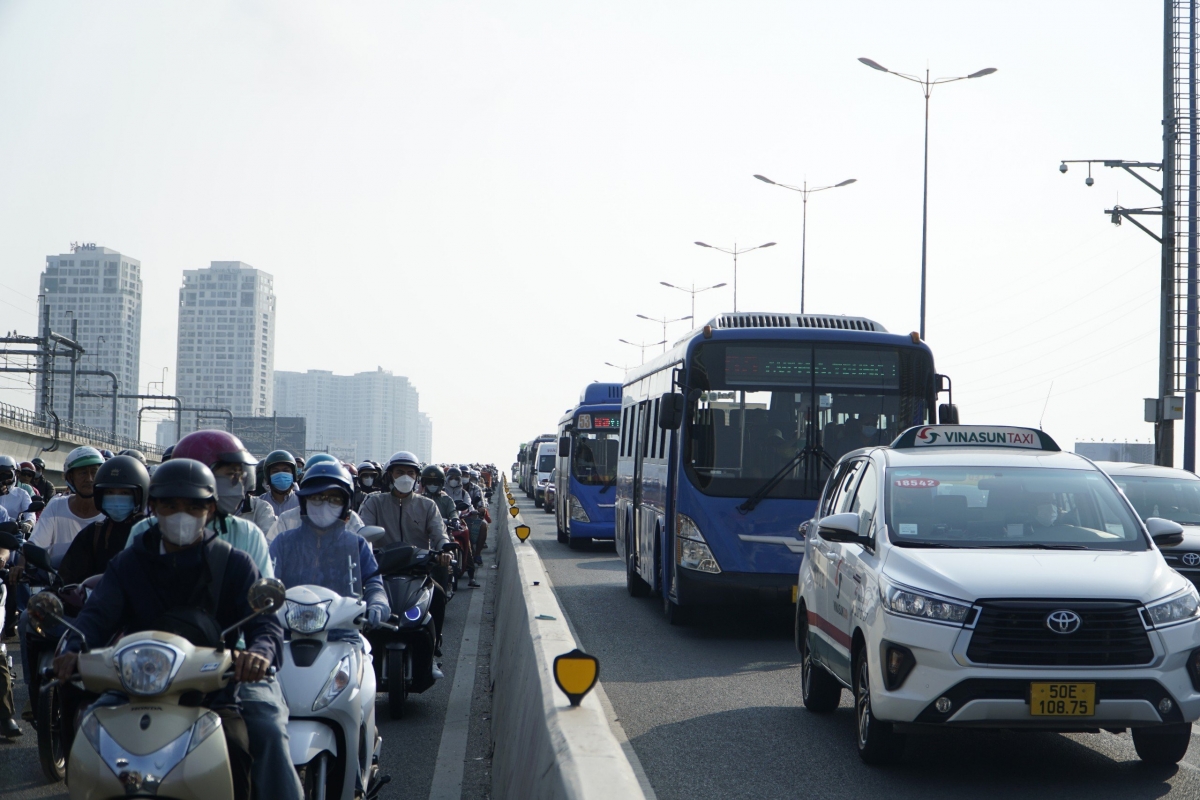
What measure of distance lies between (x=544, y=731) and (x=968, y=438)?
5.49m

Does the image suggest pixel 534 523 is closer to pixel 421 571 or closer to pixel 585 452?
pixel 585 452

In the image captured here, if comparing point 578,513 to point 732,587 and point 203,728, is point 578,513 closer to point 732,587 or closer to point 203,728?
point 732,587

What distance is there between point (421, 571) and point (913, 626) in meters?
3.65

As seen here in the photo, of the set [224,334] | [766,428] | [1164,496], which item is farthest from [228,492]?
[224,334]

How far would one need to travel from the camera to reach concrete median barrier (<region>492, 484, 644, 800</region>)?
4070 millimetres

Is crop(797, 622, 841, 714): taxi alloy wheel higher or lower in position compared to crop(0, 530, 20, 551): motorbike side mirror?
lower

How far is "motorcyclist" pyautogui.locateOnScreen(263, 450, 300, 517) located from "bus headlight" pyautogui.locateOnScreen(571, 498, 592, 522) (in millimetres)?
20286

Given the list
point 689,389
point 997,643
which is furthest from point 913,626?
point 689,389

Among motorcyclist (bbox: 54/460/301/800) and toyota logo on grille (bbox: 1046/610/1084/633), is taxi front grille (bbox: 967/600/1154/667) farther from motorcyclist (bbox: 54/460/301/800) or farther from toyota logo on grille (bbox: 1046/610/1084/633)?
motorcyclist (bbox: 54/460/301/800)

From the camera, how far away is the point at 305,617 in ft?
18.9

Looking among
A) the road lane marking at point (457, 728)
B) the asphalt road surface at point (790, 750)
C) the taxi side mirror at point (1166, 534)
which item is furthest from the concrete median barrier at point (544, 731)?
the taxi side mirror at point (1166, 534)

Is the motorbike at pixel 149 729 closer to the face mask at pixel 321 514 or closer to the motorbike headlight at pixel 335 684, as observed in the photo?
the motorbike headlight at pixel 335 684

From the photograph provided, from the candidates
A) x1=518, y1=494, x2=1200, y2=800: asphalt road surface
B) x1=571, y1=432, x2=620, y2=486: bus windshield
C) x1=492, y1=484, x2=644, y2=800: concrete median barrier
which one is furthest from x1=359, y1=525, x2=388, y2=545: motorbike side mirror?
x1=571, y1=432, x2=620, y2=486: bus windshield

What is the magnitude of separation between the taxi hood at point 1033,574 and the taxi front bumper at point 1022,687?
22 cm
